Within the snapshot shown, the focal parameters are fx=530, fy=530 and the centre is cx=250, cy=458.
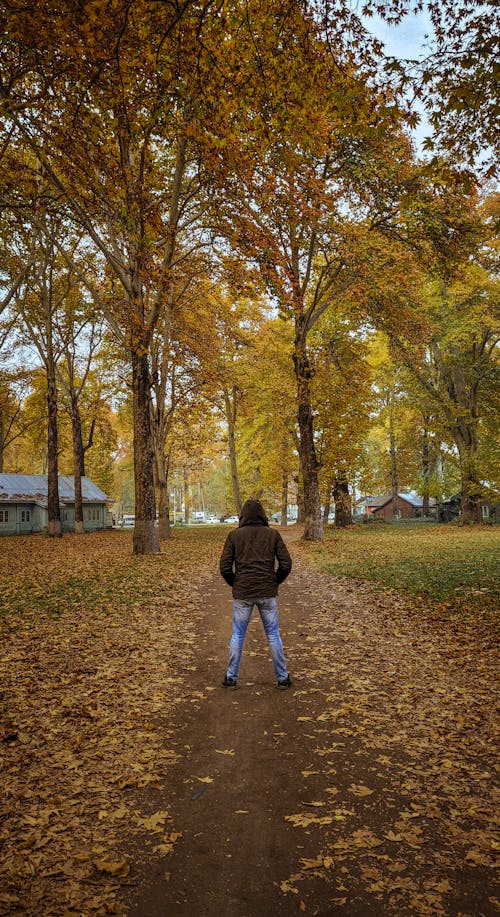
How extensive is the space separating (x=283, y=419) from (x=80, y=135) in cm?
2312

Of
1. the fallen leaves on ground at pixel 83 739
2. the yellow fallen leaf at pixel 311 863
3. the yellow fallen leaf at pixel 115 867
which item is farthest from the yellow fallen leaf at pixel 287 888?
the yellow fallen leaf at pixel 115 867

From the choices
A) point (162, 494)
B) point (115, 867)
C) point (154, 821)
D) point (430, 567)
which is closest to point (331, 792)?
point (154, 821)

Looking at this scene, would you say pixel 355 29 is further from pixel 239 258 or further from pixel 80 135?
pixel 239 258

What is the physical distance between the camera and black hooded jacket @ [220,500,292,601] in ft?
20.4

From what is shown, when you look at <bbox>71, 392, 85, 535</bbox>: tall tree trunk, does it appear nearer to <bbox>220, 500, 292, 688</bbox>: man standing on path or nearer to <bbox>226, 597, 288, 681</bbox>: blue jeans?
<bbox>220, 500, 292, 688</bbox>: man standing on path

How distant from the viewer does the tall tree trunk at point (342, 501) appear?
33.3 meters

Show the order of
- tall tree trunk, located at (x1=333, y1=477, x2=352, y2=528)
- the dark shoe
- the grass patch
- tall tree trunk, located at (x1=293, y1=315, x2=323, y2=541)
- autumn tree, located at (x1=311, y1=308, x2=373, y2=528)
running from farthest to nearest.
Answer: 1. tall tree trunk, located at (x1=333, y1=477, x2=352, y2=528)
2. autumn tree, located at (x1=311, y1=308, x2=373, y2=528)
3. tall tree trunk, located at (x1=293, y1=315, x2=323, y2=541)
4. the grass patch
5. the dark shoe

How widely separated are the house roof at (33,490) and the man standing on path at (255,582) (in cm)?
3435

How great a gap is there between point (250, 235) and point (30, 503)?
31443mm

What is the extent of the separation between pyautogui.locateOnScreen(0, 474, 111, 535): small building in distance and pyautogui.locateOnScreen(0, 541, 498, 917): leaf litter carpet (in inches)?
1267

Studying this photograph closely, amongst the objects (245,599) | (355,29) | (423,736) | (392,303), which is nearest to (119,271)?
(392,303)

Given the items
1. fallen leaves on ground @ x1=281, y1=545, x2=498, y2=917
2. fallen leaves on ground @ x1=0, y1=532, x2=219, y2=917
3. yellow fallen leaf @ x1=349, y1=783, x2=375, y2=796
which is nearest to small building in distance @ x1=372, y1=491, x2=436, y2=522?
fallen leaves on ground @ x1=0, y1=532, x2=219, y2=917

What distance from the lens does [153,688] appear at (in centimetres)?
636

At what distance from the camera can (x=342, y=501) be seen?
34.8m
